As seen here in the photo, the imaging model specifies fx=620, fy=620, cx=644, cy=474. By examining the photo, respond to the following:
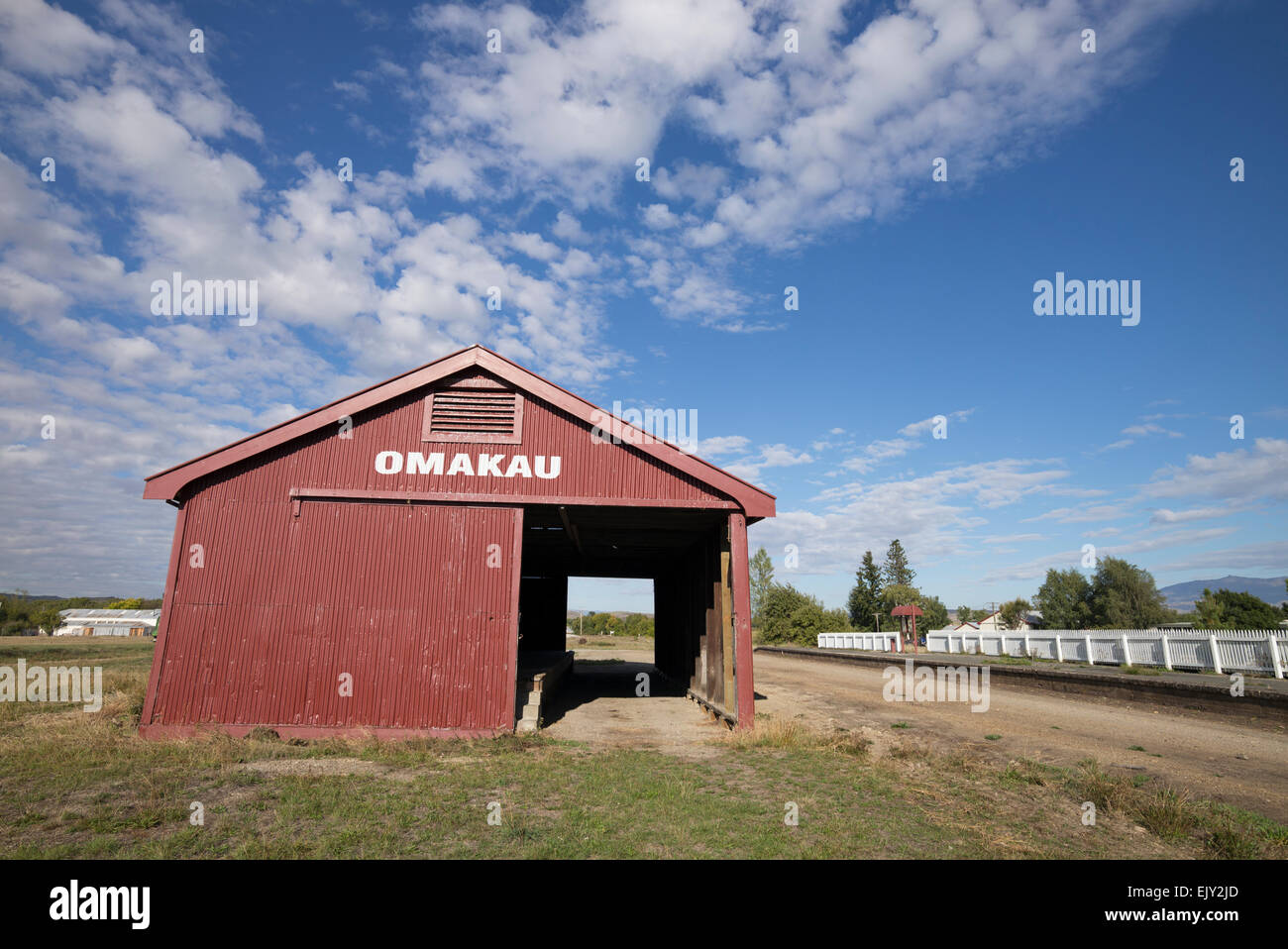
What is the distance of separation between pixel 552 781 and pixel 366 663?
526 cm

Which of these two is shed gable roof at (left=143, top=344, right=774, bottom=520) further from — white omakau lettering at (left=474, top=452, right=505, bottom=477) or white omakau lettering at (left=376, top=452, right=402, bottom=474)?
white omakau lettering at (left=474, top=452, right=505, bottom=477)

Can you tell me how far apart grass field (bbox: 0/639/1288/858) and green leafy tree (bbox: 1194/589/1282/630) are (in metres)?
55.2

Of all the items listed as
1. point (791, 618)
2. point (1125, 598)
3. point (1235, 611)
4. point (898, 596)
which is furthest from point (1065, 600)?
point (791, 618)

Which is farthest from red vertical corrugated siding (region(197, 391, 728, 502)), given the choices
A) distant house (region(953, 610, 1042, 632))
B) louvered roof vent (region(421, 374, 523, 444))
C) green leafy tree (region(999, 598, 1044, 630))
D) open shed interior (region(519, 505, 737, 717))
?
green leafy tree (region(999, 598, 1044, 630))

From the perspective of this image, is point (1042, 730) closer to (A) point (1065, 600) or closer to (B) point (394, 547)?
(B) point (394, 547)

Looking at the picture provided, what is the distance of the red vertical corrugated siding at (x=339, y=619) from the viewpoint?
12.0 meters

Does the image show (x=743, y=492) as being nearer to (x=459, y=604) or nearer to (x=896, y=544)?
(x=459, y=604)

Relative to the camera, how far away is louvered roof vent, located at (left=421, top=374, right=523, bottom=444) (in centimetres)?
1342

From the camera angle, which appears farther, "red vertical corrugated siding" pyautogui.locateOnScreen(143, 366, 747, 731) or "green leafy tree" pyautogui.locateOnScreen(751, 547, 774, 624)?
"green leafy tree" pyautogui.locateOnScreen(751, 547, 774, 624)

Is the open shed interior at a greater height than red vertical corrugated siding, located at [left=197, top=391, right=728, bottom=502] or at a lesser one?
lesser

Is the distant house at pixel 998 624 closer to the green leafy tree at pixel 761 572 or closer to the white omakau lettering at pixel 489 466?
the green leafy tree at pixel 761 572
